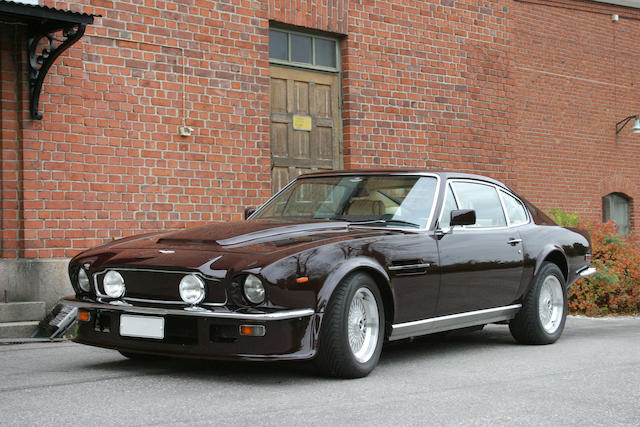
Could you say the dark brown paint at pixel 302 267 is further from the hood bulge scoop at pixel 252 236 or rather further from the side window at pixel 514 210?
the side window at pixel 514 210

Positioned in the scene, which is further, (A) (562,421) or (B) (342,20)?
(B) (342,20)

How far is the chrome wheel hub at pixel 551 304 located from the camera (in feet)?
25.5

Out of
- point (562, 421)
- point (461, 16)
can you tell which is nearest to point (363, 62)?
point (461, 16)

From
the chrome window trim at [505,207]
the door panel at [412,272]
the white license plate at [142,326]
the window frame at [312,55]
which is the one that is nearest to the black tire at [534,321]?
A: the chrome window trim at [505,207]

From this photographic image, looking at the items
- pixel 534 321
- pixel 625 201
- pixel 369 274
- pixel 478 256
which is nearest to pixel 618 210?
pixel 625 201

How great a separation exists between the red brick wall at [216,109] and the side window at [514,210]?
381 centimetres

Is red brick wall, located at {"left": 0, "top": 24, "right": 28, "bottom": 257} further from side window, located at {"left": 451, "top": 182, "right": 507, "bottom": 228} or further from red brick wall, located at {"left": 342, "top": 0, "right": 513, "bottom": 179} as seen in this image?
red brick wall, located at {"left": 342, "top": 0, "right": 513, "bottom": 179}

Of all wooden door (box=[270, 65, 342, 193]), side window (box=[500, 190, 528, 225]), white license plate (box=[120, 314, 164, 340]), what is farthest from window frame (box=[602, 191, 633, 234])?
white license plate (box=[120, 314, 164, 340])

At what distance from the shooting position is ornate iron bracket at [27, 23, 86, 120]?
8512 millimetres

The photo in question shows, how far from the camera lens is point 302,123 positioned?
11695mm

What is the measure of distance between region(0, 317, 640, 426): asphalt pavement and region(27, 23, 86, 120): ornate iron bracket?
2.67 meters

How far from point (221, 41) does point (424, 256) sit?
17.1 ft

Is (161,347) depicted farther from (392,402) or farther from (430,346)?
(430,346)

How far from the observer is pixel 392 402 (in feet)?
16.2
